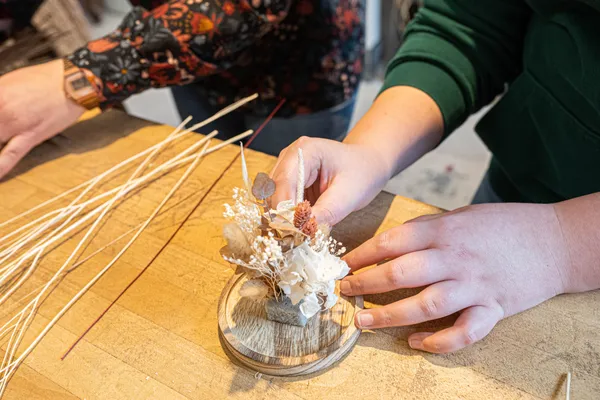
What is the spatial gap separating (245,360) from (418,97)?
0.68 meters

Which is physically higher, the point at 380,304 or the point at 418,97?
the point at 418,97

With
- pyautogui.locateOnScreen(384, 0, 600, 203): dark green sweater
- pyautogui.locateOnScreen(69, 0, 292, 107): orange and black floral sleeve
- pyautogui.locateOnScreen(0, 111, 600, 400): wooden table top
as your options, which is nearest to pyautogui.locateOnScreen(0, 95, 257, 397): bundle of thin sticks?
pyautogui.locateOnScreen(0, 111, 600, 400): wooden table top

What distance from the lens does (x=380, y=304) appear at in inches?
32.3

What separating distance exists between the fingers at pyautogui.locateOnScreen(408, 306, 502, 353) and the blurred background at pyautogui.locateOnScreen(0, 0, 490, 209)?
98 cm

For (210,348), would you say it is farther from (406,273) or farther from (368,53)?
(368,53)

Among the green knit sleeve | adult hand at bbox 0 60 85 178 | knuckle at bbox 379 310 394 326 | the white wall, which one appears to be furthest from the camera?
the white wall

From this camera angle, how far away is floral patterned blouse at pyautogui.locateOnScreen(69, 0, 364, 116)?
3.52ft

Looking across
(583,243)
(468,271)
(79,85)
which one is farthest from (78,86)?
(583,243)

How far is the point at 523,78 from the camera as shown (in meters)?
1.02

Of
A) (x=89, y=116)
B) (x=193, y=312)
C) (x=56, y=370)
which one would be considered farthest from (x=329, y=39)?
(x=56, y=370)

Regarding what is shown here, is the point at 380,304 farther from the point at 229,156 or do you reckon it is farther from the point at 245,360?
the point at 229,156

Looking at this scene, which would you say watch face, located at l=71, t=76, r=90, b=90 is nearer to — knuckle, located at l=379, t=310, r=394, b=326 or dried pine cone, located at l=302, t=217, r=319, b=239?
dried pine cone, located at l=302, t=217, r=319, b=239

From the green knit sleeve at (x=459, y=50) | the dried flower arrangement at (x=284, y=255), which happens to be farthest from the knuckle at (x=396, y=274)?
the green knit sleeve at (x=459, y=50)

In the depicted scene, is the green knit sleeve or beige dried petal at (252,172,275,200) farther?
the green knit sleeve
